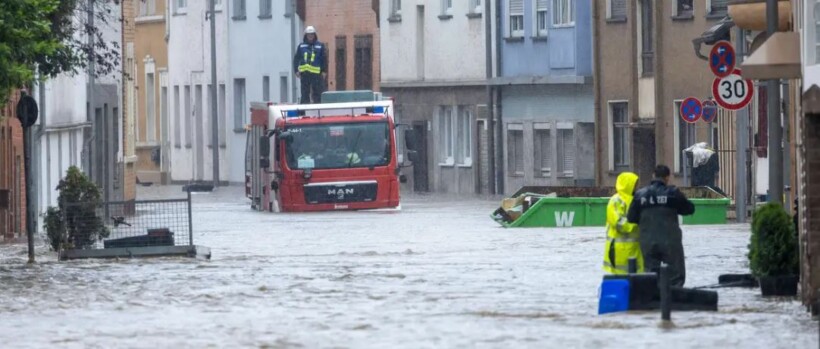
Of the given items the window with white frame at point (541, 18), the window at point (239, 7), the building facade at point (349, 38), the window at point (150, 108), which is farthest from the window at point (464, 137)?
the window at point (150, 108)

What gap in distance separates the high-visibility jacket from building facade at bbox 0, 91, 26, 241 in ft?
37.0

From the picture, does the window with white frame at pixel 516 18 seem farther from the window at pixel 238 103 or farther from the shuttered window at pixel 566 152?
the window at pixel 238 103

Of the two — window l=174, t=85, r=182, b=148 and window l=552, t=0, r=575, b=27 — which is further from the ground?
window l=552, t=0, r=575, b=27

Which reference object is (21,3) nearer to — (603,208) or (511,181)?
(603,208)

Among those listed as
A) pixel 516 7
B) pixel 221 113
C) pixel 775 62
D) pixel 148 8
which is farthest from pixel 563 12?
pixel 775 62

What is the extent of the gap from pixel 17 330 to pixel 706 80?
35359 mm

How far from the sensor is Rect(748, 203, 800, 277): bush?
20.2 meters

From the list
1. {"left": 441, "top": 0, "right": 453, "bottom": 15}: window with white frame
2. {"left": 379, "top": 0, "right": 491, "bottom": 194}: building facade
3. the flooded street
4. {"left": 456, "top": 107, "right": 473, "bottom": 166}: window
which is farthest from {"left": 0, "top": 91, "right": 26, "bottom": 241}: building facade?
{"left": 441, "top": 0, "right": 453, "bottom": 15}: window with white frame

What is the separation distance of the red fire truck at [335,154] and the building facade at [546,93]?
11888 millimetres

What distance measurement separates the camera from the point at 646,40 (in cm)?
5697

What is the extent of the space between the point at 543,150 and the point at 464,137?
5214 mm

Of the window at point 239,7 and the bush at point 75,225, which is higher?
the window at point 239,7

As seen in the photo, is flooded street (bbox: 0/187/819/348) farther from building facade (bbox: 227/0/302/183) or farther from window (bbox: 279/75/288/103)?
window (bbox: 279/75/288/103)

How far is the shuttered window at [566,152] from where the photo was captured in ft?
206
